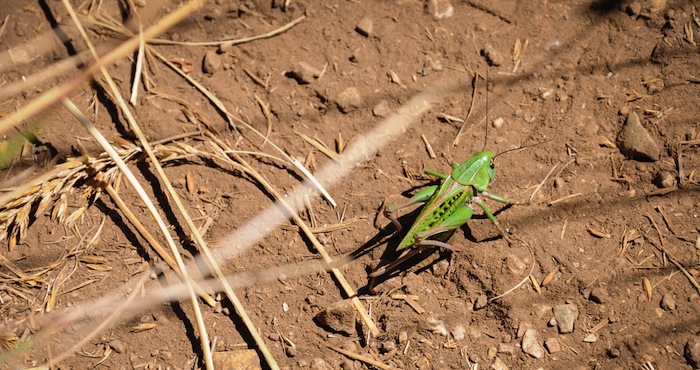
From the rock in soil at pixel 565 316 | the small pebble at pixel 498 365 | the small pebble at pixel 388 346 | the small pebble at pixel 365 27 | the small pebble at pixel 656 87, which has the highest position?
the small pebble at pixel 365 27

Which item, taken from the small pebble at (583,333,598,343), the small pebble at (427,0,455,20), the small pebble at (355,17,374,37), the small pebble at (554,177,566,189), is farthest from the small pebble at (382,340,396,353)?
the small pebble at (427,0,455,20)

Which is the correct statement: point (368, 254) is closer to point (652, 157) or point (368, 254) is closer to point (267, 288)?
point (267, 288)

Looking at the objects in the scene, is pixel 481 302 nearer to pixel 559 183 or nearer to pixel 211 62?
pixel 559 183

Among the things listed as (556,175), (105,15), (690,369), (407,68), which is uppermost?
(105,15)

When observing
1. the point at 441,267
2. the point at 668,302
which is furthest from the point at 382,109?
the point at 668,302

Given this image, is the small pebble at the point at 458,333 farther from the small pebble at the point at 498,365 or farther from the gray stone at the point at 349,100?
the gray stone at the point at 349,100

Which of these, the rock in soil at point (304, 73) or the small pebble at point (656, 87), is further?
the rock in soil at point (304, 73)

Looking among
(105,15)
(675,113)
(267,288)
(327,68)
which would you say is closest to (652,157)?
(675,113)

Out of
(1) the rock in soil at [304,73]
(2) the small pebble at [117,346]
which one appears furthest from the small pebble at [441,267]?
(2) the small pebble at [117,346]
